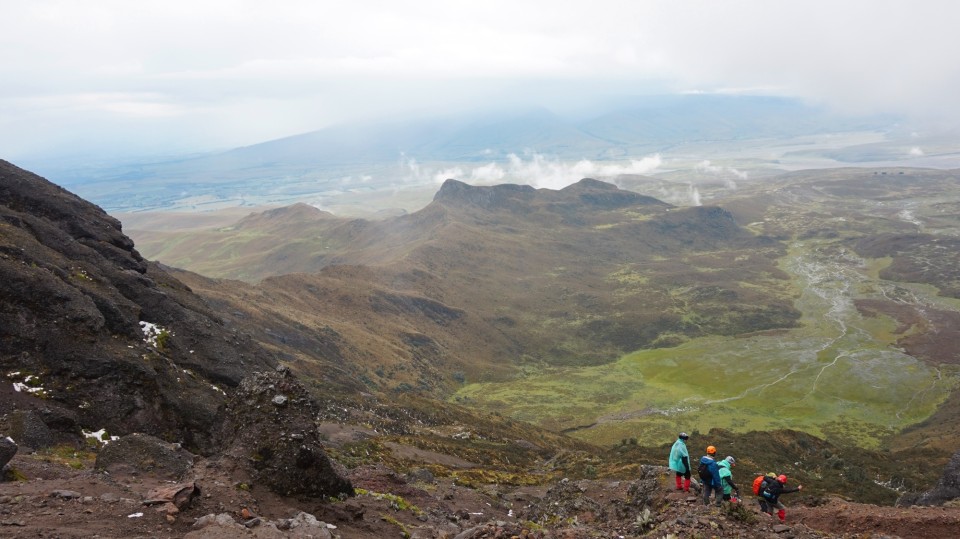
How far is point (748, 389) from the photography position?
117 meters

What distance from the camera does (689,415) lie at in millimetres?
104500

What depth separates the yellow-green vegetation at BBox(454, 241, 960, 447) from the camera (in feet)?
326

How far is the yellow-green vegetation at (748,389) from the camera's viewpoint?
3910 inches

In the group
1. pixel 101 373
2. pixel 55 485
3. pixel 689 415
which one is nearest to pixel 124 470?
pixel 55 485

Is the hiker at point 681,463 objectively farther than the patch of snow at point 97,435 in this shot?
No

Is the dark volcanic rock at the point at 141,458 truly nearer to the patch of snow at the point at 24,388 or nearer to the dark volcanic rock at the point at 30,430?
the dark volcanic rock at the point at 30,430

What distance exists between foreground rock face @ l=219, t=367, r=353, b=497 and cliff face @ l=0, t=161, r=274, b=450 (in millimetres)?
9743

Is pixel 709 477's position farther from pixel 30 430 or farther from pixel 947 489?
pixel 30 430

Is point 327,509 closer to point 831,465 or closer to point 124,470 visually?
point 124,470

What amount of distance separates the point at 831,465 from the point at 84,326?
65029 millimetres

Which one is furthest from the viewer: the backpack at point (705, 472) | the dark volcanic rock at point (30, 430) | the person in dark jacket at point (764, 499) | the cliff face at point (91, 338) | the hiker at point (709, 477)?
the cliff face at point (91, 338)

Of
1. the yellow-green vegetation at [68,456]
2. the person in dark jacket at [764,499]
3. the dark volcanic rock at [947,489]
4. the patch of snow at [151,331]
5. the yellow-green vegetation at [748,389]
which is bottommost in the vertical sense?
the yellow-green vegetation at [748,389]

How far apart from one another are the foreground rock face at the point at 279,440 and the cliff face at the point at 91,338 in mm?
9743

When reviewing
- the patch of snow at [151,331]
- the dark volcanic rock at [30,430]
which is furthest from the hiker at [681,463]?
the patch of snow at [151,331]
